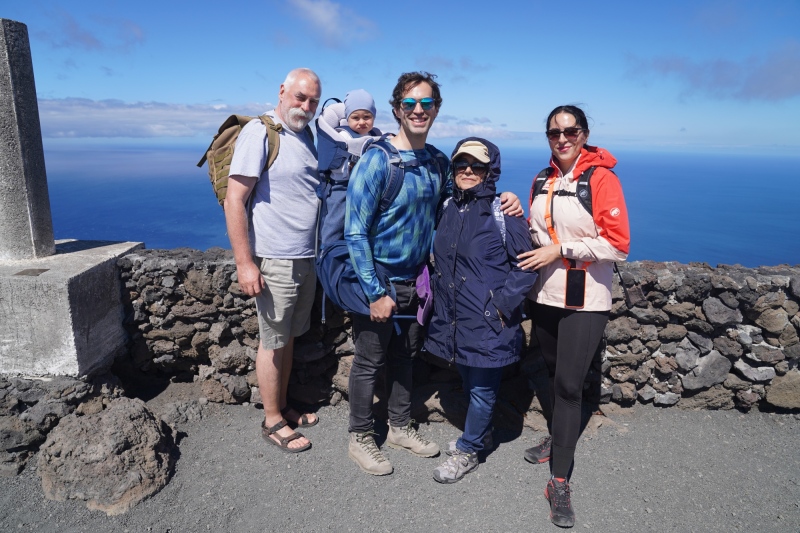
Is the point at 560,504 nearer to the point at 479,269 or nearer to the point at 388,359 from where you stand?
the point at 388,359

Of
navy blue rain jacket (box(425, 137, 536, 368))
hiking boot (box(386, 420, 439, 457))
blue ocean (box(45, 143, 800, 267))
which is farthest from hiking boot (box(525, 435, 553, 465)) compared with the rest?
blue ocean (box(45, 143, 800, 267))

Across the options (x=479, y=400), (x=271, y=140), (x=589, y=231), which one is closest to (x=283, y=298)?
(x=271, y=140)

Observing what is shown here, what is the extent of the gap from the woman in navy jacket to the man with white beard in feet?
3.42

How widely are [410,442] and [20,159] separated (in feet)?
14.3

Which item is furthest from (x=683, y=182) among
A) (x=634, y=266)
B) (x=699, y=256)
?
(x=634, y=266)

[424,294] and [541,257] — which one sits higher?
[541,257]

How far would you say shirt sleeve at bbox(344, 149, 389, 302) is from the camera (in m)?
3.12

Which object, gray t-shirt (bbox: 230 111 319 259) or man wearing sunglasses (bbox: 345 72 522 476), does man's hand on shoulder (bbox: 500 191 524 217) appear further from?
gray t-shirt (bbox: 230 111 319 259)

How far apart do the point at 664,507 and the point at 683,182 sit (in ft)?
470

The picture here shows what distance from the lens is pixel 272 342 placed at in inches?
154

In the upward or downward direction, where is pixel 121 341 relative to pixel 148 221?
upward

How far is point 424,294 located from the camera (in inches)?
138

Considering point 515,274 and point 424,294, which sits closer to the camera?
point 515,274

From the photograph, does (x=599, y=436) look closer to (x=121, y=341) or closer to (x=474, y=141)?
(x=474, y=141)
